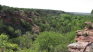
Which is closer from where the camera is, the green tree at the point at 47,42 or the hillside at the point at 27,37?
the hillside at the point at 27,37

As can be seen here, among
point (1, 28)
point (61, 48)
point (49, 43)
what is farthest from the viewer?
point (1, 28)

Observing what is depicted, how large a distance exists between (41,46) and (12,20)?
3653cm

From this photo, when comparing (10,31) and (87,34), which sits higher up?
(87,34)

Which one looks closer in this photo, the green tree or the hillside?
the hillside

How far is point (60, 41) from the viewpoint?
28.5 m

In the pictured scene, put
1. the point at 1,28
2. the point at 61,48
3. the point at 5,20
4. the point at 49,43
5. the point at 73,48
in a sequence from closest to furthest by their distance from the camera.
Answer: the point at 73,48, the point at 61,48, the point at 49,43, the point at 1,28, the point at 5,20

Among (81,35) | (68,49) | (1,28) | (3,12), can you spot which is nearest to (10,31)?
(1,28)

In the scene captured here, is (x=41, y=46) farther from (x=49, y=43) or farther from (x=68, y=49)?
(x=68, y=49)

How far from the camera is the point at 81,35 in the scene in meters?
30.0

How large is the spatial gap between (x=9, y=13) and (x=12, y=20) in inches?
168

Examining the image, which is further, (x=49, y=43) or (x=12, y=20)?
(x=12, y=20)

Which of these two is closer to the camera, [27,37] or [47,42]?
[47,42]

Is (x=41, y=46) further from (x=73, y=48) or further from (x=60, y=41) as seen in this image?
(x=73, y=48)

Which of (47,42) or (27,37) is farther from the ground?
(47,42)
